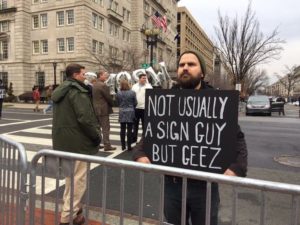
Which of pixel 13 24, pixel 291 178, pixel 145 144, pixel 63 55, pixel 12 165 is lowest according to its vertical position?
pixel 291 178

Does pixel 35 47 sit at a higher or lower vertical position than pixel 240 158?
higher

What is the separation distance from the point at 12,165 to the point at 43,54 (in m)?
46.9

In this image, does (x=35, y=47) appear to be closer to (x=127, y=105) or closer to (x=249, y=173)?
(x=127, y=105)

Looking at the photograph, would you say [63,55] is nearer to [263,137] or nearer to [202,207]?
[263,137]

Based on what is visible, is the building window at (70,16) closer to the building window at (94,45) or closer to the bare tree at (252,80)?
the building window at (94,45)

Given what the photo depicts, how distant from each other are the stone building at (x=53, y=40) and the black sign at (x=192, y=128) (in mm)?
41191

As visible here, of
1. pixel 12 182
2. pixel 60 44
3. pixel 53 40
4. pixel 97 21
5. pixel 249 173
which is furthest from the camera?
pixel 97 21

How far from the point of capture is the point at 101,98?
29.1ft

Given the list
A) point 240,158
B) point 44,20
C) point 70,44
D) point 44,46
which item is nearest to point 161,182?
point 240,158

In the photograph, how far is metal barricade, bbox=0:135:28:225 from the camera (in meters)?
2.90

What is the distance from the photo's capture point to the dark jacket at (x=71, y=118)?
4262mm

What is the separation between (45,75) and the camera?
4747cm

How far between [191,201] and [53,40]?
4688cm

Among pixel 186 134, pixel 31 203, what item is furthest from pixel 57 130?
pixel 186 134
